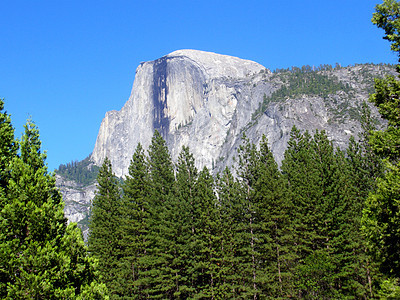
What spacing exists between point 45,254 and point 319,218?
3087 centimetres

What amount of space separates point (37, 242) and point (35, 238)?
0.39m

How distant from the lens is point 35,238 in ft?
37.1

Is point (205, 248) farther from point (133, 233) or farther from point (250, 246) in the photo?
point (133, 233)

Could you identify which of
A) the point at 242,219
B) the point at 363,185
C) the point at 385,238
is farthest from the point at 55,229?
the point at 363,185

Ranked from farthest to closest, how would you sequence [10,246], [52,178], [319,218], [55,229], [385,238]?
[319,218] → [385,238] → [52,178] → [55,229] → [10,246]

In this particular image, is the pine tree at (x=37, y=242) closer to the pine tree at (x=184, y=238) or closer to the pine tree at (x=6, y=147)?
the pine tree at (x=6, y=147)

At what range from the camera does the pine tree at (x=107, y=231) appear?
3812 centimetres

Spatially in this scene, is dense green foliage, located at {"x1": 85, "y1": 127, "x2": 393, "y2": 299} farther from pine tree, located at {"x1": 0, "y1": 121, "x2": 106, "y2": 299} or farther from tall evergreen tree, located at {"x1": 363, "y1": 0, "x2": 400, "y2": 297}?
pine tree, located at {"x1": 0, "y1": 121, "x2": 106, "y2": 299}

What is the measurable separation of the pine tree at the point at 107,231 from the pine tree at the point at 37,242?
2715 centimetres

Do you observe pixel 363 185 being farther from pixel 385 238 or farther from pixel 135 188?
pixel 385 238

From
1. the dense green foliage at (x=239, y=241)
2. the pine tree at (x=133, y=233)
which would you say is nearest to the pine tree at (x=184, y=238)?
the dense green foliage at (x=239, y=241)

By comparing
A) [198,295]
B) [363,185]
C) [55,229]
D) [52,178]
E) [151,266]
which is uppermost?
[363,185]

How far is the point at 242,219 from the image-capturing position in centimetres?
3850

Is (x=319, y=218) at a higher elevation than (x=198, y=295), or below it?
higher
